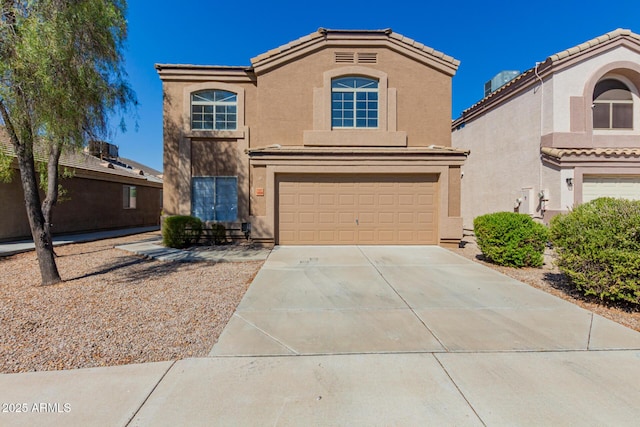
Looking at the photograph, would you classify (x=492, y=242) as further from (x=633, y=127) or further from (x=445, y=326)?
(x=633, y=127)

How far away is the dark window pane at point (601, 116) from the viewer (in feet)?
37.4

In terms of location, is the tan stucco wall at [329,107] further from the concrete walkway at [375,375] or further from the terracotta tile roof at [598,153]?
the concrete walkway at [375,375]

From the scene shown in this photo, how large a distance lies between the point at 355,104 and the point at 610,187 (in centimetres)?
1031

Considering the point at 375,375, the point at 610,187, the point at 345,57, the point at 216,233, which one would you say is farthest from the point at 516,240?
the point at 216,233

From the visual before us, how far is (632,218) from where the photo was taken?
491cm

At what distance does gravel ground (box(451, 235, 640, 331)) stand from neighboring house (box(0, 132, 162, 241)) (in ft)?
45.8

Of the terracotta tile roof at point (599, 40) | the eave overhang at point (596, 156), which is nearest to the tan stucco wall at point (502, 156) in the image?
the eave overhang at point (596, 156)

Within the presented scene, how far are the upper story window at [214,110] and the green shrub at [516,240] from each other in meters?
9.90

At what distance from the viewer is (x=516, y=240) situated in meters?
7.55

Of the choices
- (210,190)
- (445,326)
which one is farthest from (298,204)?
(445,326)

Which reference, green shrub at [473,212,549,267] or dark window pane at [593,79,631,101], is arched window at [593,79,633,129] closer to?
dark window pane at [593,79,631,101]

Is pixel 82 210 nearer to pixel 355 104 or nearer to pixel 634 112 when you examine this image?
pixel 355 104

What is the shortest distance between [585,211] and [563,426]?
4853mm

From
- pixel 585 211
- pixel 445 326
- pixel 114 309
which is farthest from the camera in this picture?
pixel 585 211
